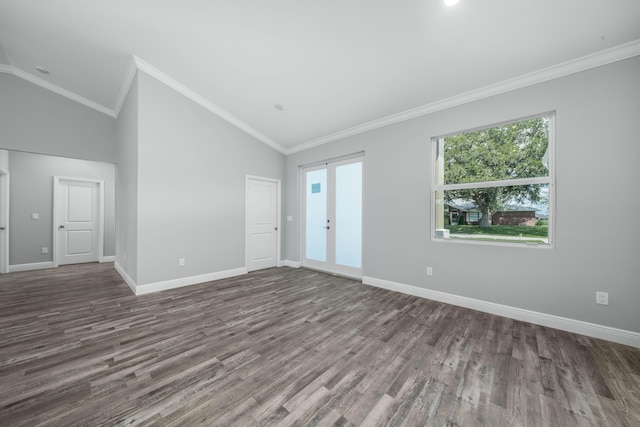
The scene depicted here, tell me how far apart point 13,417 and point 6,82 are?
18.6 ft

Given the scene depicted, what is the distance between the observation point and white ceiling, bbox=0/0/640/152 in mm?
2195

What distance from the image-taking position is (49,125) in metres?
4.49

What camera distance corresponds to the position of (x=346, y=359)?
2.01 m

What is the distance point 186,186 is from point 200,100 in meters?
1.54

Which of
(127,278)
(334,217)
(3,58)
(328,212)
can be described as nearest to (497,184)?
(334,217)

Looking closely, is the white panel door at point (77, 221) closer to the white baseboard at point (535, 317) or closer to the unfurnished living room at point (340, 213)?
the unfurnished living room at point (340, 213)

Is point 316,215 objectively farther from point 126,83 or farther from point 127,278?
point 126,83

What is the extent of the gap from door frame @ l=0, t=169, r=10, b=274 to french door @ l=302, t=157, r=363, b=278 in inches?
232

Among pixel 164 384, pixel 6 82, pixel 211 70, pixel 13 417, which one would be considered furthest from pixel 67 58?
pixel 164 384

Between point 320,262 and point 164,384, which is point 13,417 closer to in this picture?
point 164,384

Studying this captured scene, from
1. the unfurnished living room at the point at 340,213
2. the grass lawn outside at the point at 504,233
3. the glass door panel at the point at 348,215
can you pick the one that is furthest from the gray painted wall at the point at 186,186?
the grass lawn outside at the point at 504,233

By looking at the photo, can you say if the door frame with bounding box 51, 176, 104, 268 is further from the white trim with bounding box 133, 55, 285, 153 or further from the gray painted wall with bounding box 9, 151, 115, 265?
the white trim with bounding box 133, 55, 285, 153

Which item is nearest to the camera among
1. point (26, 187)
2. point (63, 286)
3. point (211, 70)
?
point (211, 70)

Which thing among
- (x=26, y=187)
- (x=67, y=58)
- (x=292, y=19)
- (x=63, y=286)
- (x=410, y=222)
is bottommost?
(x=63, y=286)
